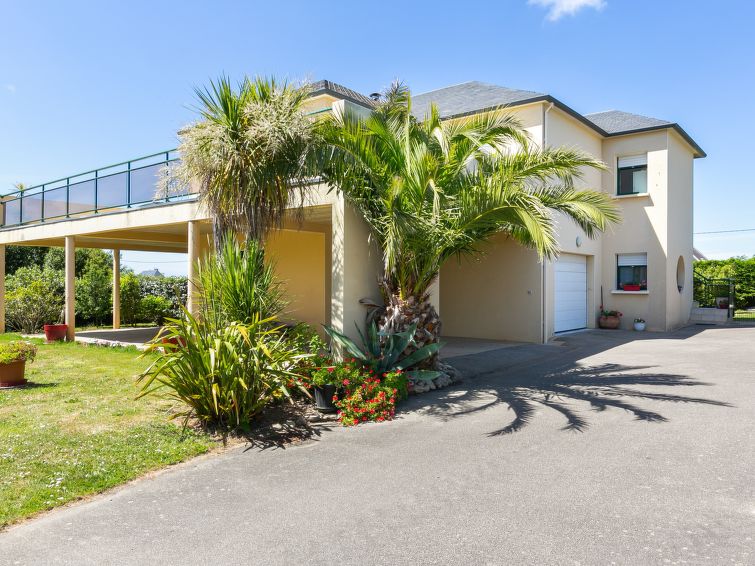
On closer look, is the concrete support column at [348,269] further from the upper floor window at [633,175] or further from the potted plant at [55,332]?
the upper floor window at [633,175]

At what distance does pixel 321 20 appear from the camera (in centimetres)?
1250

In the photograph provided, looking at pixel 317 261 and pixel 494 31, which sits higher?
pixel 494 31

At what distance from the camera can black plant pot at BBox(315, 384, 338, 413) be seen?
7207 mm

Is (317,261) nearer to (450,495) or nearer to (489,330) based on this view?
(489,330)

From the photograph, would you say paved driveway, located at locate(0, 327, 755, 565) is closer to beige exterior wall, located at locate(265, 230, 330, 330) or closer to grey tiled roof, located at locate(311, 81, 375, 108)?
beige exterior wall, located at locate(265, 230, 330, 330)

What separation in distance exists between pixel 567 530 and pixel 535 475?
1.08 metres

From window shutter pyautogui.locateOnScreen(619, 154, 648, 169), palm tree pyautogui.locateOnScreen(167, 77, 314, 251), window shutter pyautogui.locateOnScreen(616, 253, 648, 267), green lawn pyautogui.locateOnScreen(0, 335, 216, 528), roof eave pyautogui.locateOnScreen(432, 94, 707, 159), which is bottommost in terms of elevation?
green lawn pyautogui.locateOnScreen(0, 335, 216, 528)

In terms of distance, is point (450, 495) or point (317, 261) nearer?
point (450, 495)

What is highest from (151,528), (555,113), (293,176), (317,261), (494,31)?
(494,31)

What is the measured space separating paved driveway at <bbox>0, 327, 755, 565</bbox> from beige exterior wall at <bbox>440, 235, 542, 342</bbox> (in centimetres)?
680

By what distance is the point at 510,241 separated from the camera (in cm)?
1470

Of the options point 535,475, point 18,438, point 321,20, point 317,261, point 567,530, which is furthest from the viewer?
point 317,261

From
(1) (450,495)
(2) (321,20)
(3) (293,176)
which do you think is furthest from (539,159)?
(2) (321,20)

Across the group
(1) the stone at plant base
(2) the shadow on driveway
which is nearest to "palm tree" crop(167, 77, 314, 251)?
(1) the stone at plant base
